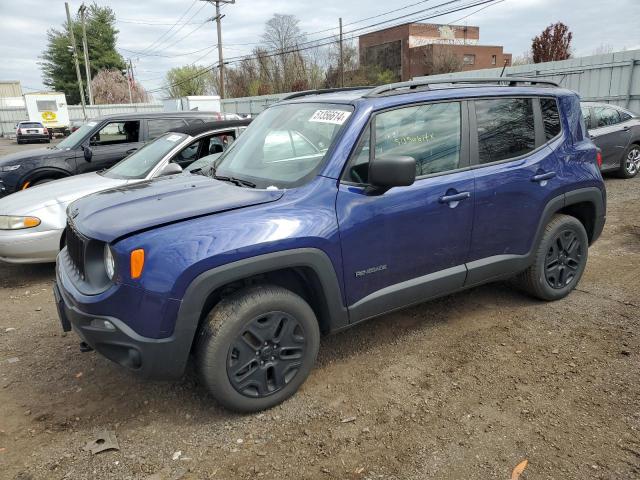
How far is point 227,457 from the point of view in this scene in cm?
257

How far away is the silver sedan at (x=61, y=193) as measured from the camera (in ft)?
16.6

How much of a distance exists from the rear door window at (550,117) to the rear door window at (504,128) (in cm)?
14

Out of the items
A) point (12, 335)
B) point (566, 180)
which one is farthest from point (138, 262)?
point (566, 180)

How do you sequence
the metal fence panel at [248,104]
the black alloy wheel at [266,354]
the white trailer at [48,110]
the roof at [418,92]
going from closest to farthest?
the black alloy wheel at [266,354] < the roof at [418,92] < the metal fence panel at [248,104] < the white trailer at [48,110]

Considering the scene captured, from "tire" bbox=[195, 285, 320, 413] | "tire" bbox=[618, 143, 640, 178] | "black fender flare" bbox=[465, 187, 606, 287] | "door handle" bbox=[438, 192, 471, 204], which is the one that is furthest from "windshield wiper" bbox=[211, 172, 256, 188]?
"tire" bbox=[618, 143, 640, 178]

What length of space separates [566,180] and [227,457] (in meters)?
3.40

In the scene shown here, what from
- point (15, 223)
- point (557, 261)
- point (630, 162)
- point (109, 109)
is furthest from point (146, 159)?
point (109, 109)

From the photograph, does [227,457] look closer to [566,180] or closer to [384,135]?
[384,135]

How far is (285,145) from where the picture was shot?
3.51m

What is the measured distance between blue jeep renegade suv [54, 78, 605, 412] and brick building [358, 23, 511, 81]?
48.3 m

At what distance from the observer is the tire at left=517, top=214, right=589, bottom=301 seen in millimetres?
4105

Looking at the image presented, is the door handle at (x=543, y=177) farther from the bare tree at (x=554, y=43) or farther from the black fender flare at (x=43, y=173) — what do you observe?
the bare tree at (x=554, y=43)

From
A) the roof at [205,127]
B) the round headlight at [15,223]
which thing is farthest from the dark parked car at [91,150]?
A: the round headlight at [15,223]

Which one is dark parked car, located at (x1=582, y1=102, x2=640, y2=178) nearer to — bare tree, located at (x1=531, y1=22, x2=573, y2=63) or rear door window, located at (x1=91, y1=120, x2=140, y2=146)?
rear door window, located at (x1=91, y1=120, x2=140, y2=146)
